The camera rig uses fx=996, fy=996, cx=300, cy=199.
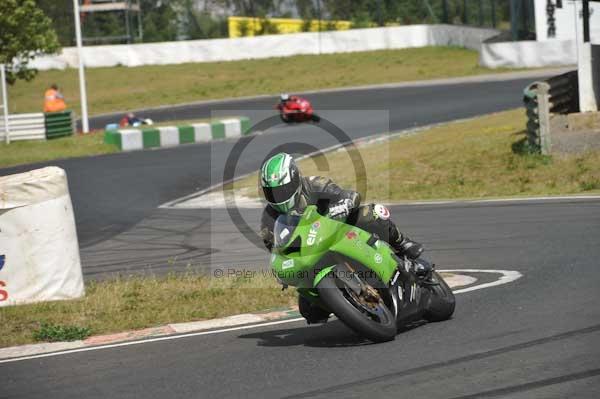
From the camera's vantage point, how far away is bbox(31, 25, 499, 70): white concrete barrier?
49.2 meters

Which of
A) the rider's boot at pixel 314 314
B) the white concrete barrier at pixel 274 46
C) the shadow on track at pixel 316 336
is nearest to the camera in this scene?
the shadow on track at pixel 316 336

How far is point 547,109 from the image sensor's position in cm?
1888

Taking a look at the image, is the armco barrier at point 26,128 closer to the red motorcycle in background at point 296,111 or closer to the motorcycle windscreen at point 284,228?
the red motorcycle in background at point 296,111

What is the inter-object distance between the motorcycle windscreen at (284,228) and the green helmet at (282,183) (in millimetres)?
75

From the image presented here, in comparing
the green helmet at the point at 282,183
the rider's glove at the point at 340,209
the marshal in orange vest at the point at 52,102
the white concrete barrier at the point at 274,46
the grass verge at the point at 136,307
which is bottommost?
the grass verge at the point at 136,307

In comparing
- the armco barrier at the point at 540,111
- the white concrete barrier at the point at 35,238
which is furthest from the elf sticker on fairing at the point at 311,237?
the armco barrier at the point at 540,111

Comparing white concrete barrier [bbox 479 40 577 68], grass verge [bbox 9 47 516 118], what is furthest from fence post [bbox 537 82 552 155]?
grass verge [bbox 9 47 516 118]

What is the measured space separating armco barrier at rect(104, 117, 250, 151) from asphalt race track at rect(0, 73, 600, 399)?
492 inches

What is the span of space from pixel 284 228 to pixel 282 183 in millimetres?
302

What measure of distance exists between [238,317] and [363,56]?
133ft

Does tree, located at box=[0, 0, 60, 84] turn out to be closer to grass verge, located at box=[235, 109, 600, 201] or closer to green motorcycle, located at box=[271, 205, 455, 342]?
grass verge, located at box=[235, 109, 600, 201]

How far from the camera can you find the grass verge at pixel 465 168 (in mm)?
17719

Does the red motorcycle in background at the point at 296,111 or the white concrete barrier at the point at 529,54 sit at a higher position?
the white concrete barrier at the point at 529,54

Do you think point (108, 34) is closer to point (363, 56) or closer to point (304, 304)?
point (363, 56)
